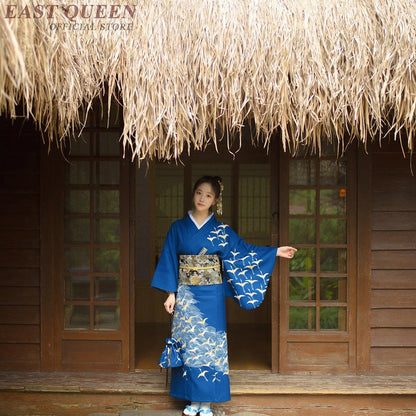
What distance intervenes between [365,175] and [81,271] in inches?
78.7

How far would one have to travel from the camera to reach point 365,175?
351 centimetres

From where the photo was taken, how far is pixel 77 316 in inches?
140

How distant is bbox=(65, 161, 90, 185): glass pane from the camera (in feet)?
11.7

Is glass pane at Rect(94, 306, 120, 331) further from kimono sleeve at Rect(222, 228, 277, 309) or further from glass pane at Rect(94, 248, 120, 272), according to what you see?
kimono sleeve at Rect(222, 228, 277, 309)

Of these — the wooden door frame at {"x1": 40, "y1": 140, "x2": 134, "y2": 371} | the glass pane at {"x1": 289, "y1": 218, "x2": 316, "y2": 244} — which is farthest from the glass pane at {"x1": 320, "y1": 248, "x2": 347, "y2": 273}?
the wooden door frame at {"x1": 40, "y1": 140, "x2": 134, "y2": 371}

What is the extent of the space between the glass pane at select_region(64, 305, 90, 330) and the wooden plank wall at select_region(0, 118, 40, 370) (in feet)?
0.64

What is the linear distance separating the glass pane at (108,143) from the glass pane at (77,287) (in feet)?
2.80

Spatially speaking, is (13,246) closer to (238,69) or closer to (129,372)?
(129,372)

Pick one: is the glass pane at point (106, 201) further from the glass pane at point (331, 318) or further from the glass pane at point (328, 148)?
the glass pane at point (331, 318)

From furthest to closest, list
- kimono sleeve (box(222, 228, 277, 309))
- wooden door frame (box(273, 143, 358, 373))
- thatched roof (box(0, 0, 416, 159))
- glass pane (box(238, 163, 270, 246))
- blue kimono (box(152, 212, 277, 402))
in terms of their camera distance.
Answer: glass pane (box(238, 163, 270, 246)) < wooden door frame (box(273, 143, 358, 373)) < kimono sleeve (box(222, 228, 277, 309)) < blue kimono (box(152, 212, 277, 402)) < thatched roof (box(0, 0, 416, 159))

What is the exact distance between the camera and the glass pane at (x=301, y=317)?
3.54 metres

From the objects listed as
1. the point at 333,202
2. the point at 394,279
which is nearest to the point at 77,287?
the point at 333,202

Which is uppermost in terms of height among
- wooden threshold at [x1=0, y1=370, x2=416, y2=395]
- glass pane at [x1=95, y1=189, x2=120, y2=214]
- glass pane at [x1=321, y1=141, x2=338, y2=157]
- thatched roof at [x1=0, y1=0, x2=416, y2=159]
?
thatched roof at [x1=0, y1=0, x2=416, y2=159]

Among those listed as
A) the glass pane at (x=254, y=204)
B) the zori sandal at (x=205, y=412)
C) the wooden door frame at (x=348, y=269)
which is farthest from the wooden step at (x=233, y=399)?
the glass pane at (x=254, y=204)
